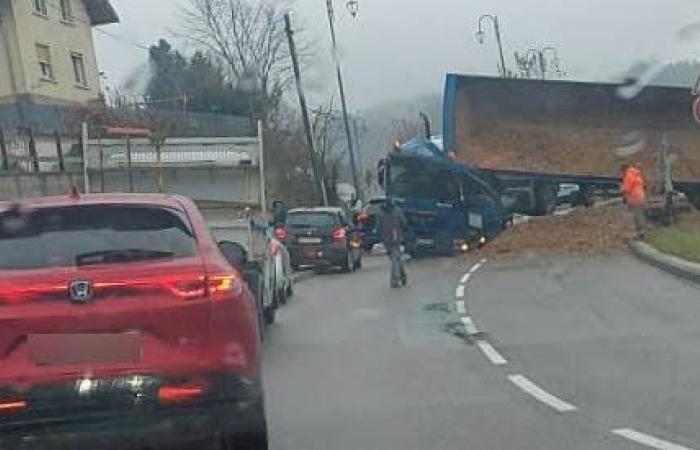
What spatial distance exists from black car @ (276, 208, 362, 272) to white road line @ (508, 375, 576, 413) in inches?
657

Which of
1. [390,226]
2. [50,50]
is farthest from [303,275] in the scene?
[50,50]

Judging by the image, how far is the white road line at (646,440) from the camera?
6.62 metres

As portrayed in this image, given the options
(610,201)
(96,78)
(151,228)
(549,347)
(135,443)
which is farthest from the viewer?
(96,78)

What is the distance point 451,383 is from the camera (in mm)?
9305

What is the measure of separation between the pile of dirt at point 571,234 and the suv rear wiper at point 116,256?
18103mm

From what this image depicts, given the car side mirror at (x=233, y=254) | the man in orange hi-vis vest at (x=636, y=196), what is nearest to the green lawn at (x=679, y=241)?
the man in orange hi-vis vest at (x=636, y=196)

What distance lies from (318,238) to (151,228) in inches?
796

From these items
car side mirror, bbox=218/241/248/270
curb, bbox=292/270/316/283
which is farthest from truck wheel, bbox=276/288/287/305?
car side mirror, bbox=218/241/248/270

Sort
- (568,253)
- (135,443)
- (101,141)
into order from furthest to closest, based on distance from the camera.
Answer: (568,253), (101,141), (135,443)

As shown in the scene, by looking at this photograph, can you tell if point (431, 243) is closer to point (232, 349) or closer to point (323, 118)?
point (232, 349)

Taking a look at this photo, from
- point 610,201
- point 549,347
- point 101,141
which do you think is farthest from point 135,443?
point 610,201

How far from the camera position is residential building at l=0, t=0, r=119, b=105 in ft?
139

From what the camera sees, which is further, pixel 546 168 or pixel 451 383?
pixel 546 168

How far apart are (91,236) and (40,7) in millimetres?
41059
